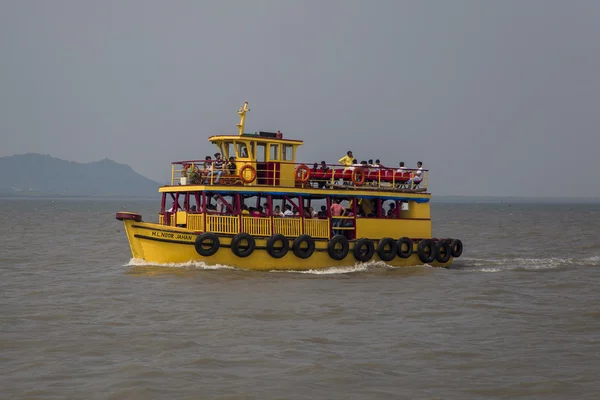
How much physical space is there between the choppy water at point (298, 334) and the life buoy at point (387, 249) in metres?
0.59

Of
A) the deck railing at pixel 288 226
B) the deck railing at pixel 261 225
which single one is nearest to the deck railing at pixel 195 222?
the deck railing at pixel 261 225

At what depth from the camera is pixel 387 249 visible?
25.4m

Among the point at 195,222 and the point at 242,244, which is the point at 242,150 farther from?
the point at 242,244

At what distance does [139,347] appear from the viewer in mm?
14531

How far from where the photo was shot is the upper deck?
2433 centimetres

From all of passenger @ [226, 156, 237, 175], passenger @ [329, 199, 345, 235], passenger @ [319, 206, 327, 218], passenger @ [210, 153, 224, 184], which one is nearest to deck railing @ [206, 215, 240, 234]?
passenger @ [210, 153, 224, 184]

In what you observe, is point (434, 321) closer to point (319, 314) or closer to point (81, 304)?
point (319, 314)

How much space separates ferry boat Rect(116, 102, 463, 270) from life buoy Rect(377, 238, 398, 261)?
0.10 ft

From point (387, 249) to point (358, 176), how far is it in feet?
8.09

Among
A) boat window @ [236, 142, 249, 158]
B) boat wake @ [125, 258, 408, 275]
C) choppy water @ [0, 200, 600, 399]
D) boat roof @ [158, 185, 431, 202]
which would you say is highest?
boat window @ [236, 142, 249, 158]

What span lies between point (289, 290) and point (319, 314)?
304cm

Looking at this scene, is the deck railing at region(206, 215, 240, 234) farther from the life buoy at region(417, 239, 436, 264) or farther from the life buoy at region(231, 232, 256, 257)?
the life buoy at region(417, 239, 436, 264)

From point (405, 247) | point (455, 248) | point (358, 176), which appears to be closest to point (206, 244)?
point (358, 176)

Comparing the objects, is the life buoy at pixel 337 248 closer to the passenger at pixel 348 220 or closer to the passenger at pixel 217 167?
the passenger at pixel 348 220
